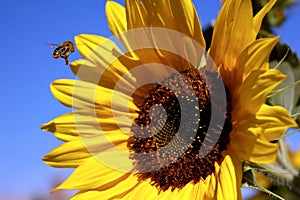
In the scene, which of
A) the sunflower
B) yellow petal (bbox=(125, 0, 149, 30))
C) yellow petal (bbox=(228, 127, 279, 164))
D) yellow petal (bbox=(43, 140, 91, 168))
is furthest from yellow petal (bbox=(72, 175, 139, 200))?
yellow petal (bbox=(125, 0, 149, 30))

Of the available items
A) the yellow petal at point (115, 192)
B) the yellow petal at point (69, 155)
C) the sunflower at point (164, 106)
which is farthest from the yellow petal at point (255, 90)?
the yellow petal at point (69, 155)

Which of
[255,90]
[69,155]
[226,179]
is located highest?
[69,155]

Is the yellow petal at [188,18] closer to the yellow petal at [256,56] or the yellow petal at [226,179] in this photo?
the yellow petal at [256,56]

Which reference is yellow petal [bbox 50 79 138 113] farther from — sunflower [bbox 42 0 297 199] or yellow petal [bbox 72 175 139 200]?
yellow petal [bbox 72 175 139 200]

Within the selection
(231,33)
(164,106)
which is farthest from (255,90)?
(164,106)

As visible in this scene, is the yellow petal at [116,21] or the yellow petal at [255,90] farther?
the yellow petal at [116,21]

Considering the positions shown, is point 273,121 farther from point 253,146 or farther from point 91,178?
point 91,178

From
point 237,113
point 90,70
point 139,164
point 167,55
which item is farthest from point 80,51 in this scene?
point 237,113
